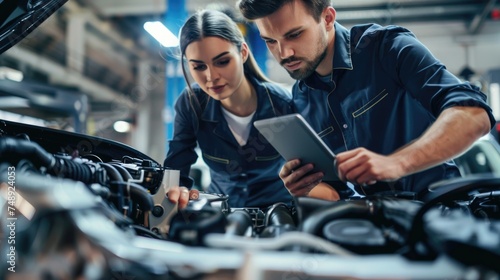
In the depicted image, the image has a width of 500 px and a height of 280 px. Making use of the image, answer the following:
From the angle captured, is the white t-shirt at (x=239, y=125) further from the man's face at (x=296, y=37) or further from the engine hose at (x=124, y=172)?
the engine hose at (x=124, y=172)

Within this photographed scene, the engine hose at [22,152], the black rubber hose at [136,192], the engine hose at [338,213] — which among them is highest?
the engine hose at [22,152]

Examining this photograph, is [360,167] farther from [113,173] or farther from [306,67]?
[306,67]

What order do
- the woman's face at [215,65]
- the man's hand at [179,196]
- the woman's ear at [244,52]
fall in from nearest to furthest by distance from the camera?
the man's hand at [179,196], the woman's face at [215,65], the woman's ear at [244,52]

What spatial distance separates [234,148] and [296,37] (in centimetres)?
61

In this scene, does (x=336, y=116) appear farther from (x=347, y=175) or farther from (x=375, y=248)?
(x=375, y=248)

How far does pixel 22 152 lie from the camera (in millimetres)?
687

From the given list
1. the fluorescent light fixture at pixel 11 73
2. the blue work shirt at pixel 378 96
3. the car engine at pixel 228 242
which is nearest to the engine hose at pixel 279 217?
the car engine at pixel 228 242

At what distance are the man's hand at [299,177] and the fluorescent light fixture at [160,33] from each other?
235 centimetres

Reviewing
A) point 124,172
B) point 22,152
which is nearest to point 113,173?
point 124,172

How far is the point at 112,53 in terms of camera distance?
29.2 feet

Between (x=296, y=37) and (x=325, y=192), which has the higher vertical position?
(x=296, y=37)

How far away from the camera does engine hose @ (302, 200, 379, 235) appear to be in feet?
1.95

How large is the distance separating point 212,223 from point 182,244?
0.05 m

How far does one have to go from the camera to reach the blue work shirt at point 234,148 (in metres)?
1.85
